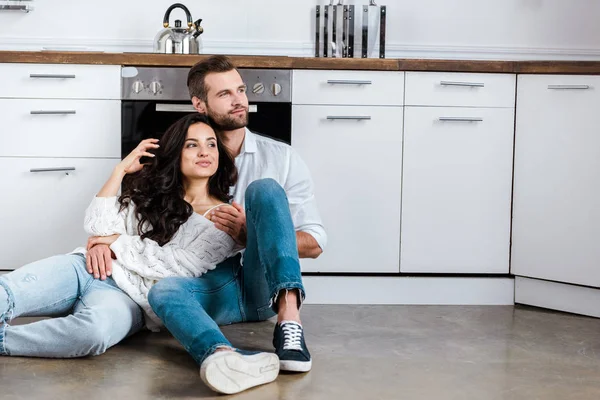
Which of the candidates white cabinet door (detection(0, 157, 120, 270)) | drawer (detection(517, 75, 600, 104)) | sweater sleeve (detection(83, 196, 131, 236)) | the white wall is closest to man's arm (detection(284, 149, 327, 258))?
sweater sleeve (detection(83, 196, 131, 236))

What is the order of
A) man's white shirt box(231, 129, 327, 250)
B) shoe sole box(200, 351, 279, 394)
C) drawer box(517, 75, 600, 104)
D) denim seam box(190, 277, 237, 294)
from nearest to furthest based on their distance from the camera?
shoe sole box(200, 351, 279, 394) → denim seam box(190, 277, 237, 294) → man's white shirt box(231, 129, 327, 250) → drawer box(517, 75, 600, 104)

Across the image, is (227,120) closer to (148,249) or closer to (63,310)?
(148,249)

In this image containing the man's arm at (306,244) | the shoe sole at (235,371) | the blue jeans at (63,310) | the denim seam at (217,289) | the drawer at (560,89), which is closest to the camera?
the shoe sole at (235,371)

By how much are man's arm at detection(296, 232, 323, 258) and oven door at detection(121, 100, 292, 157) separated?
635 mm

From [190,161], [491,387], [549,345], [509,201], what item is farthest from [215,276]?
[509,201]

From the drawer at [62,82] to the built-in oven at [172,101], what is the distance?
2.3 inches

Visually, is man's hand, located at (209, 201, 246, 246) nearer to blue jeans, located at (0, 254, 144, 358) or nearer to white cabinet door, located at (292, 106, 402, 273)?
blue jeans, located at (0, 254, 144, 358)

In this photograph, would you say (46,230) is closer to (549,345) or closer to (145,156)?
(145,156)

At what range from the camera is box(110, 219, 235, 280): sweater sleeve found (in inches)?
99.6

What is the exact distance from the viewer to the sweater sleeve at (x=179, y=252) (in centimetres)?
253

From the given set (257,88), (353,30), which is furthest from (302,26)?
(257,88)

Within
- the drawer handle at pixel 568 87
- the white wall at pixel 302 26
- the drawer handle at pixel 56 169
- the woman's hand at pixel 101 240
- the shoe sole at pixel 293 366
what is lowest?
the shoe sole at pixel 293 366

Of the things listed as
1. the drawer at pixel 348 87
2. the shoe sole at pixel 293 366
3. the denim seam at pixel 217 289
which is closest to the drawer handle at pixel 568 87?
the drawer at pixel 348 87

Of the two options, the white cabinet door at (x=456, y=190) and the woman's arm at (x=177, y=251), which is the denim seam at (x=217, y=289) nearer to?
the woman's arm at (x=177, y=251)
